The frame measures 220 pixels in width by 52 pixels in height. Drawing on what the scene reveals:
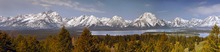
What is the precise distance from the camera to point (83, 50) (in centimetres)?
2839

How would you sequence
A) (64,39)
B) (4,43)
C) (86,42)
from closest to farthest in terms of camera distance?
(86,42) < (4,43) < (64,39)

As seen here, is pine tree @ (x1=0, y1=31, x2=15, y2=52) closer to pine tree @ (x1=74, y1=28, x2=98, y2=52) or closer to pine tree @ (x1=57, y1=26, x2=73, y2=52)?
A: pine tree @ (x1=57, y1=26, x2=73, y2=52)

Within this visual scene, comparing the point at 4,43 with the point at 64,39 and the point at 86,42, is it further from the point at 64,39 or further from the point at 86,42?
the point at 86,42

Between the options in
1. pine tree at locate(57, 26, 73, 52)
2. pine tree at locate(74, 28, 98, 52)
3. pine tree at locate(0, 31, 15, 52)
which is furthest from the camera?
pine tree at locate(57, 26, 73, 52)

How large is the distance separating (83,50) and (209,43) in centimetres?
1471

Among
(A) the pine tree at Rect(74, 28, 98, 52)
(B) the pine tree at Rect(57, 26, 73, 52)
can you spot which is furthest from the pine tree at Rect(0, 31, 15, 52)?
(A) the pine tree at Rect(74, 28, 98, 52)

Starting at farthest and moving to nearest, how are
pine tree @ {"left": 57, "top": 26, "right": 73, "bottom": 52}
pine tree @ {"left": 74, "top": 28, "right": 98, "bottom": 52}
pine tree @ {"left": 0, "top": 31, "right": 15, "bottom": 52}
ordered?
pine tree @ {"left": 57, "top": 26, "right": 73, "bottom": 52}
pine tree @ {"left": 0, "top": 31, "right": 15, "bottom": 52}
pine tree @ {"left": 74, "top": 28, "right": 98, "bottom": 52}

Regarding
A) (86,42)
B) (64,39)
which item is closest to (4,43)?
(64,39)

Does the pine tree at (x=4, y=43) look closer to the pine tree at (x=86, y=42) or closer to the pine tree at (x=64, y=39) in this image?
the pine tree at (x=64, y=39)

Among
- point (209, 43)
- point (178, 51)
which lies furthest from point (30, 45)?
point (178, 51)

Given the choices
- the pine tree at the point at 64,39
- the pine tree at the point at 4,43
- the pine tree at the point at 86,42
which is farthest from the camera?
the pine tree at the point at 64,39

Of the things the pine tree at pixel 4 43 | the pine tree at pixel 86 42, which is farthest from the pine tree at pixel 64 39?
the pine tree at pixel 86 42

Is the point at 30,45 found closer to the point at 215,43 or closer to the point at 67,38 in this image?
the point at 67,38

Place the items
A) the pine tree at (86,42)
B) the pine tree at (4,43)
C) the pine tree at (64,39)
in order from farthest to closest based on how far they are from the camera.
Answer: the pine tree at (64,39) → the pine tree at (4,43) → the pine tree at (86,42)
